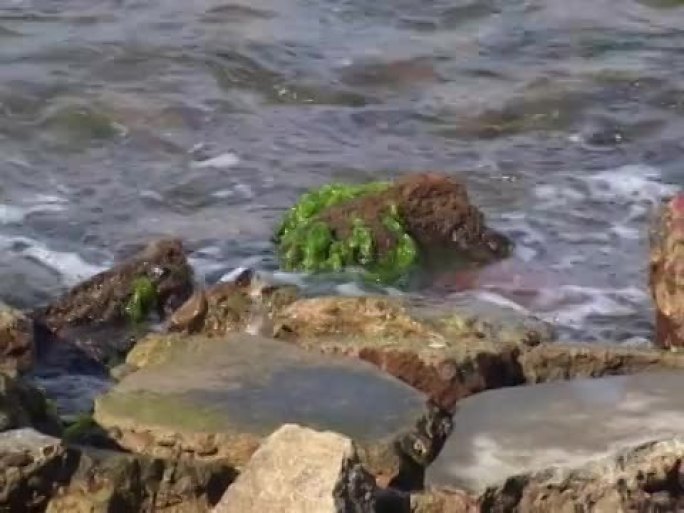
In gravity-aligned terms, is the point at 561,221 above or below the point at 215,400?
below

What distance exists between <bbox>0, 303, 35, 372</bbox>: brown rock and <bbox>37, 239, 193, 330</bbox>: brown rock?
0.54m

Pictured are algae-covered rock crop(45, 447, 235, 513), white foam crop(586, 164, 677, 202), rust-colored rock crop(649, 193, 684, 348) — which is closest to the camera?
algae-covered rock crop(45, 447, 235, 513)

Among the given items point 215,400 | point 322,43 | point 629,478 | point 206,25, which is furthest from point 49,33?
point 629,478

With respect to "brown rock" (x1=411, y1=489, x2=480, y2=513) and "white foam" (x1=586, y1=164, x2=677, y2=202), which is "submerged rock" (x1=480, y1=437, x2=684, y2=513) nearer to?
"brown rock" (x1=411, y1=489, x2=480, y2=513)

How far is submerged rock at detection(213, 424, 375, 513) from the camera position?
3939mm

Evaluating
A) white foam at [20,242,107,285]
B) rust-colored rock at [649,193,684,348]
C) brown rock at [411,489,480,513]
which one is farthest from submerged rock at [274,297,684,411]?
white foam at [20,242,107,285]

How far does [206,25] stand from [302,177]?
3703mm

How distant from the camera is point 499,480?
4.41m

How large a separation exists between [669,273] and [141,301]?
85.6 inches

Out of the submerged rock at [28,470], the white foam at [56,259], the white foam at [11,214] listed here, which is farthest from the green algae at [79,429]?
the white foam at [11,214]

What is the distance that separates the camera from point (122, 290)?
677cm

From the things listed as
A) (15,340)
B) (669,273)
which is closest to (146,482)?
(15,340)

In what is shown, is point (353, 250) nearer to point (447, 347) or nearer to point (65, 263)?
point (65, 263)

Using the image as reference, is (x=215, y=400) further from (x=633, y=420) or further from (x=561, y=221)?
(x=561, y=221)
